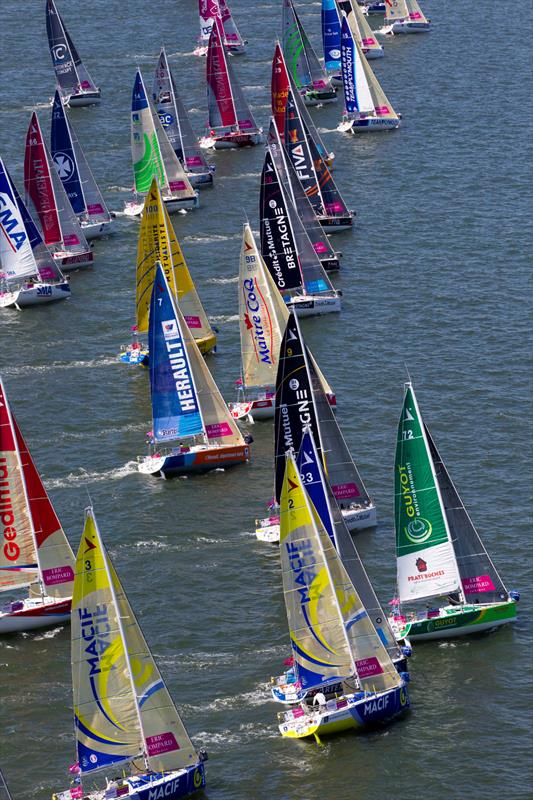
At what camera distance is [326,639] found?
231 feet

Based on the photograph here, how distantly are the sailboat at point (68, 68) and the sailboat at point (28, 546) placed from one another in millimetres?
Answer: 87029

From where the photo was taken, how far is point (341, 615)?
70.5 m

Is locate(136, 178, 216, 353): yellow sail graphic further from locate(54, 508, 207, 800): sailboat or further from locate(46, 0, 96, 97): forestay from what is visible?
locate(46, 0, 96, 97): forestay

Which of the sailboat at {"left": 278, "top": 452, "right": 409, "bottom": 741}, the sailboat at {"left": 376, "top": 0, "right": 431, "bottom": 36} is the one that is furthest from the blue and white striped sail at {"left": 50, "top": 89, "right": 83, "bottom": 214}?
the sailboat at {"left": 278, "top": 452, "right": 409, "bottom": 741}

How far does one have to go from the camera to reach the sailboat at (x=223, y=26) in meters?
174

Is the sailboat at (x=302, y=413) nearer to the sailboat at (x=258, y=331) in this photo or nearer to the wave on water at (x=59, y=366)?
the sailboat at (x=258, y=331)

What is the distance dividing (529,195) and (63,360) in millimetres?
42548

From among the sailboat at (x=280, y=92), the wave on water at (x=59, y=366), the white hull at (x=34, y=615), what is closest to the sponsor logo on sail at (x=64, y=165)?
the sailboat at (x=280, y=92)

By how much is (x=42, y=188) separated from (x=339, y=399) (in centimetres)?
3276

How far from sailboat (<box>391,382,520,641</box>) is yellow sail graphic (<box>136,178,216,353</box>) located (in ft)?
103

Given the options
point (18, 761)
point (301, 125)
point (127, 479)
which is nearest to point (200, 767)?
point (18, 761)

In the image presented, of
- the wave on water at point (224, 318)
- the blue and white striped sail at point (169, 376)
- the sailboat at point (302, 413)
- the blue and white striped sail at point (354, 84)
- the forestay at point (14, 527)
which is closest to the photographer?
the forestay at point (14, 527)

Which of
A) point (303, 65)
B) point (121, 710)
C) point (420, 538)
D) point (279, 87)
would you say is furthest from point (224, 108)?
point (121, 710)

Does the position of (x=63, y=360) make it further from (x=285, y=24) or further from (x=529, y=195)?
(x=285, y=24)
